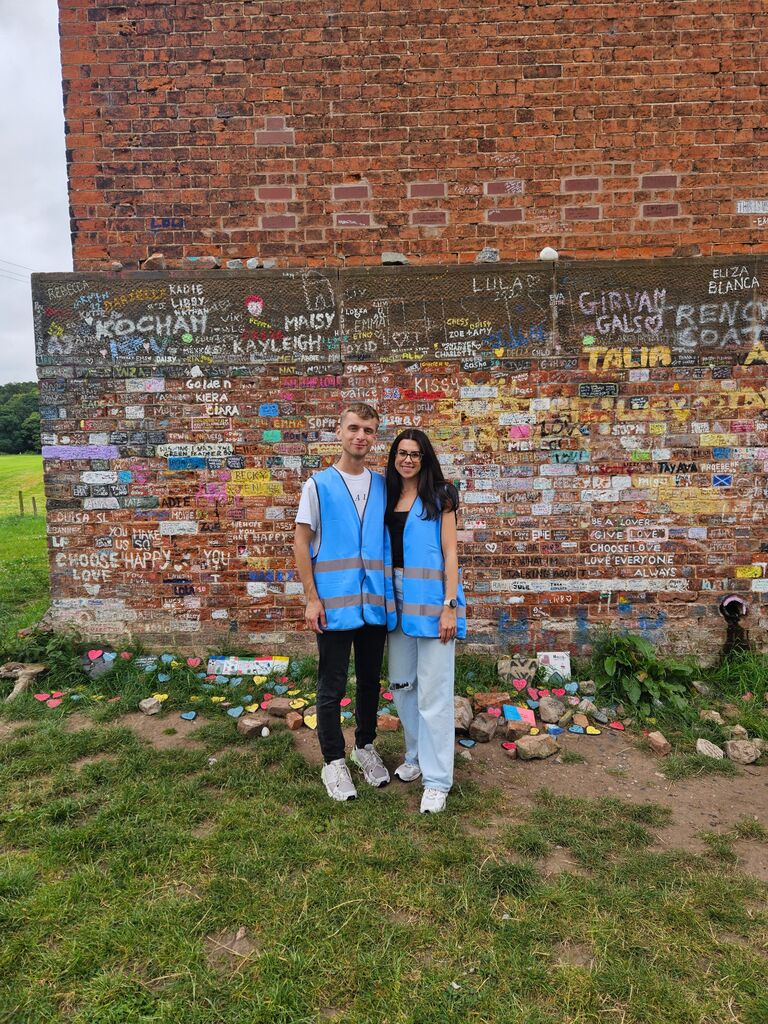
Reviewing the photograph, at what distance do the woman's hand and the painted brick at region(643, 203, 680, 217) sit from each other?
3.53 meters

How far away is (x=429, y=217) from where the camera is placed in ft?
14.5

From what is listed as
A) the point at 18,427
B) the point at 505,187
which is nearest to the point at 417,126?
the point at 505,187

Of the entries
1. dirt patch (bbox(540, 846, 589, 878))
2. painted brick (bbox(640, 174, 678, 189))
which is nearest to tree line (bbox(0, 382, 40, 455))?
painted brick (bbox(640, 174, 678, 189))

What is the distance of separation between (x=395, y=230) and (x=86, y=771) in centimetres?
421

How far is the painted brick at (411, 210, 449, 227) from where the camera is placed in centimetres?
441

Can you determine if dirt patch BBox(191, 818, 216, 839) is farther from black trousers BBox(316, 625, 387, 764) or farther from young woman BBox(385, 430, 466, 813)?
young woman BBox(385, 430, 466, 813)

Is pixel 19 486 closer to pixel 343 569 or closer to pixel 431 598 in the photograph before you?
pixel 343 569

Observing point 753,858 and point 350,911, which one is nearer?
point 350,911

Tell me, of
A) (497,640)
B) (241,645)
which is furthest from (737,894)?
(241,645)

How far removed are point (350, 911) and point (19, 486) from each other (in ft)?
88.1

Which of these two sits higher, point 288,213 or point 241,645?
point 288,213

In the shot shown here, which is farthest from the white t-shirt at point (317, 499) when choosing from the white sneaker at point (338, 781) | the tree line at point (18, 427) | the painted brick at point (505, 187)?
the tree line at point (18, 427)

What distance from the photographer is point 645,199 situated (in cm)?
436

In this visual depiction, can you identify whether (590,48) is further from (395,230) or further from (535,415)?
Result: (535,415)
